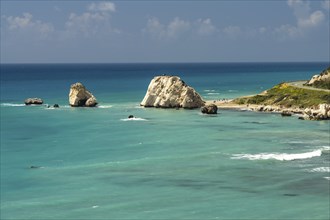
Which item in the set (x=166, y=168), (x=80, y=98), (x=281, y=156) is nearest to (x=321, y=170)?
(x=281, y=156)

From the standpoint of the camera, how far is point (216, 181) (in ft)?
241

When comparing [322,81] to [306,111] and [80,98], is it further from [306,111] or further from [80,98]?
[80,98]

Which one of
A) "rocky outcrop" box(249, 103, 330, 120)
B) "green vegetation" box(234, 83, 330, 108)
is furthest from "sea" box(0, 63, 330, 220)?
"green vegetation" box(234, 83, 330, 108)

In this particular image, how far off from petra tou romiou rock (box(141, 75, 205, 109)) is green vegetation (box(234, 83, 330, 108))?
1473cm

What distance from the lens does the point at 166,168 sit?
81.1 m

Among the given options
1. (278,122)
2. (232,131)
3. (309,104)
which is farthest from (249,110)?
(232,131)

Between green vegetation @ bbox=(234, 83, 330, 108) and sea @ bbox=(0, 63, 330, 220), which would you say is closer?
sea @ bbox=(0, 63, 330, 220)

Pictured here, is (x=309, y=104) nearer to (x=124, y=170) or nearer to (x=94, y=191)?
(x=124, y=170)

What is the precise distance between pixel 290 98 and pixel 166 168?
80934 millimetres

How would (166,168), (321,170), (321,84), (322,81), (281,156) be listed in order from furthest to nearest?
(322,81) < (321,84) < (281,156) < (166,168) < (321,170)

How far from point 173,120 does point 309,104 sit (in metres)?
34.3

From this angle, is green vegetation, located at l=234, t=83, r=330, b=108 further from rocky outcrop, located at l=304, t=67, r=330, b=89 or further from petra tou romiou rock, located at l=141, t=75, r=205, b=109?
petra tou romiou rock, located at l=141, t=75, r=205, b=109

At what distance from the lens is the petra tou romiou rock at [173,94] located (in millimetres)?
158250

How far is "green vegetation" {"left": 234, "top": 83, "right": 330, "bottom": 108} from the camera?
147 metres
